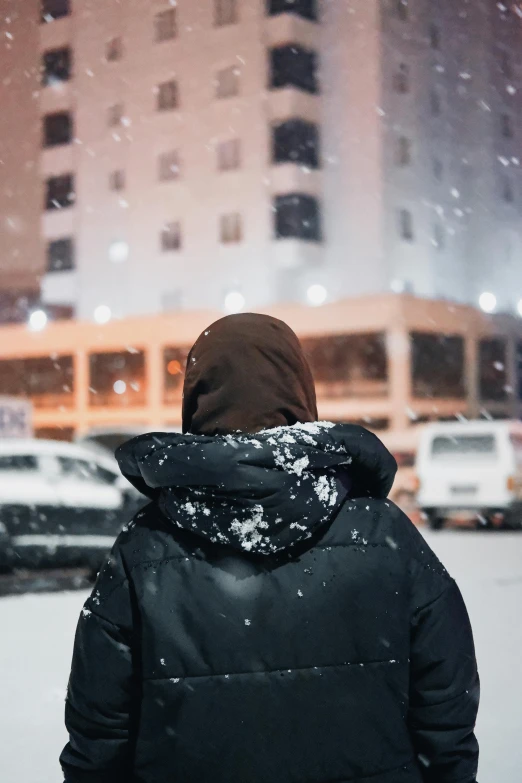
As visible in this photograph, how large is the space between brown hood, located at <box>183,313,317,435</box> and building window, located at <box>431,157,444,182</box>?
138 ft

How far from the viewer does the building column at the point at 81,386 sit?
41750mm

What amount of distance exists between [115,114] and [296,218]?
11465 millimetres

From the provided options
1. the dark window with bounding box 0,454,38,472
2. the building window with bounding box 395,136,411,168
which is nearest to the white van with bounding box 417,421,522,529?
the dark window with bounding box 0,454,38,472

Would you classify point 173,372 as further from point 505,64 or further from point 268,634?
point 268,634

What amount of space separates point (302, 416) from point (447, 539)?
14519 mm

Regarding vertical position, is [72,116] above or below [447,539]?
above

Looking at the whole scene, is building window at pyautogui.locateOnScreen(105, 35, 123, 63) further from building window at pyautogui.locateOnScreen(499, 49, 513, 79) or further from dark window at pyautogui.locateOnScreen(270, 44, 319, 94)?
building window at pyautogui.locateOnScreen(499, 49, 513, 79)

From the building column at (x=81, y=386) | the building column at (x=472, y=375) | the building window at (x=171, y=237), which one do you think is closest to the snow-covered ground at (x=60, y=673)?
the building column at (x=472, y=375)

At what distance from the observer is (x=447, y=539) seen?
16.0 m

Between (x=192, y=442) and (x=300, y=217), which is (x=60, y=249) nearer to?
(x=300, y=217)

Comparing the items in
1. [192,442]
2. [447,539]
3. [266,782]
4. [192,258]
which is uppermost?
[192,258]

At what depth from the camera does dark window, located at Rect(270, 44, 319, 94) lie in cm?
3975

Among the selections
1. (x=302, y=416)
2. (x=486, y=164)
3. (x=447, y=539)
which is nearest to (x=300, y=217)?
(x=486, y=164)

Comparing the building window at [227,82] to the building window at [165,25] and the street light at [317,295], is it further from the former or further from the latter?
the street light at [317,295]
